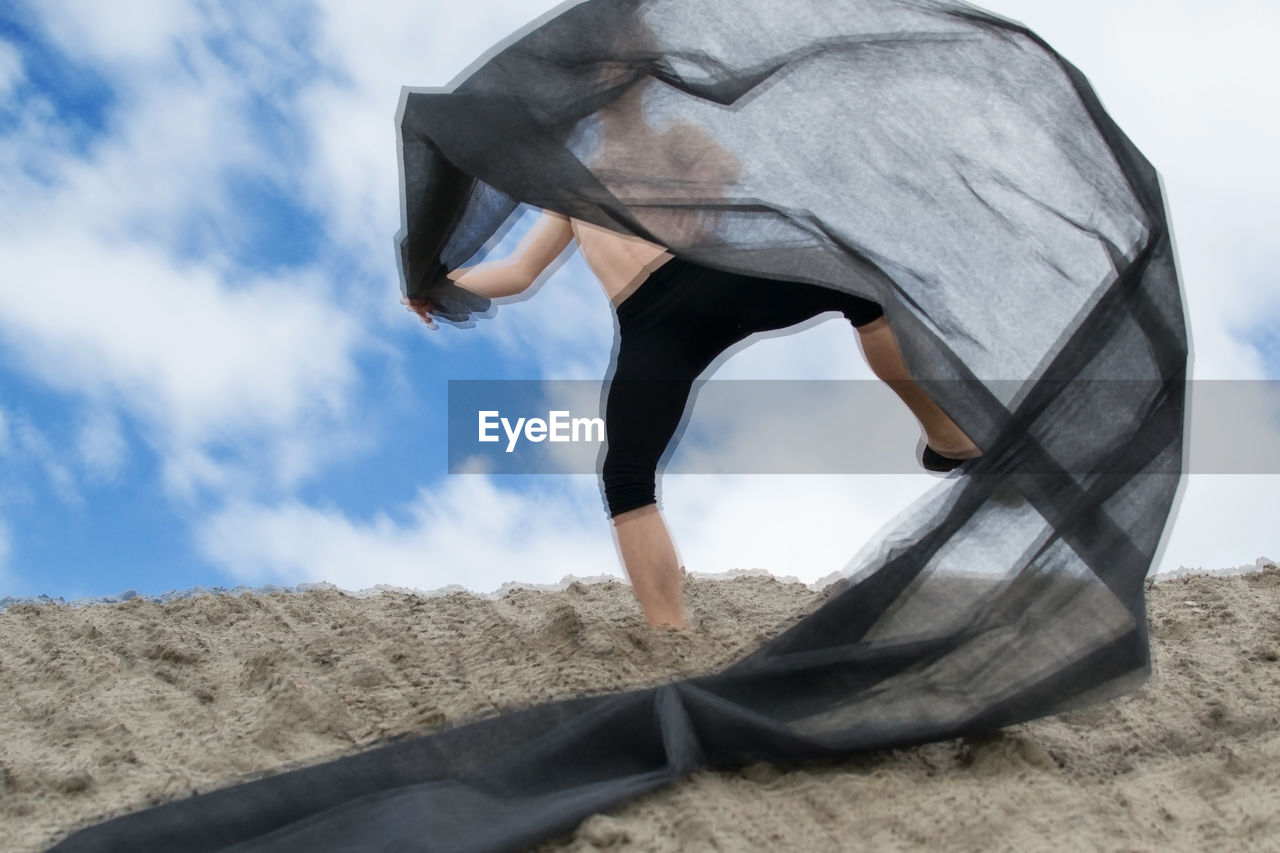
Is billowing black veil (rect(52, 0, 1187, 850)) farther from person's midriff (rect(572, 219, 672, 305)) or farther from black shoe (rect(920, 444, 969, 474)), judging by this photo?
black shoe (rect(920, 444, 969, 474))

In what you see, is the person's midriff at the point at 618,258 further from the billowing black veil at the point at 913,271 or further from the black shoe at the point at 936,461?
the black shoe at the point at 936,461

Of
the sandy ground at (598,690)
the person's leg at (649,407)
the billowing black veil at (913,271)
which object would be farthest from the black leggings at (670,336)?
the sandy ground at (598,690)

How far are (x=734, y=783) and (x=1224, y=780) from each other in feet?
3.13

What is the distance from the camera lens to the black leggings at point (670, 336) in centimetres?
262

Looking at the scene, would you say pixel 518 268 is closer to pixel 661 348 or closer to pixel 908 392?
pixel 661 348

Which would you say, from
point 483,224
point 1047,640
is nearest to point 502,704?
point 1047,640

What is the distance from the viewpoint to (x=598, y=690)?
220cm

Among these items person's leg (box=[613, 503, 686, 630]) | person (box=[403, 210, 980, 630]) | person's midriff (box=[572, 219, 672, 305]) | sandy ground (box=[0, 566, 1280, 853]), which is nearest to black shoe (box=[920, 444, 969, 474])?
person (box=[403, 210, 980, 630])

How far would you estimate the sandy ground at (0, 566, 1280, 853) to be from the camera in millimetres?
1843

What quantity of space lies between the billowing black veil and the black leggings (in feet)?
0.94

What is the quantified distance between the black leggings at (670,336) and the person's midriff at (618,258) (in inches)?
0.9

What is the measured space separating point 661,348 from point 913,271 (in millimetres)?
660

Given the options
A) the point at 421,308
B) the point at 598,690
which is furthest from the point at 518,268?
the point at 598,690

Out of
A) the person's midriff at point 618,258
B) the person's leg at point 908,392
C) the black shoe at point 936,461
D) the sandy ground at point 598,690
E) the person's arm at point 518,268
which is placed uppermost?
the person's arm at point 518,268
